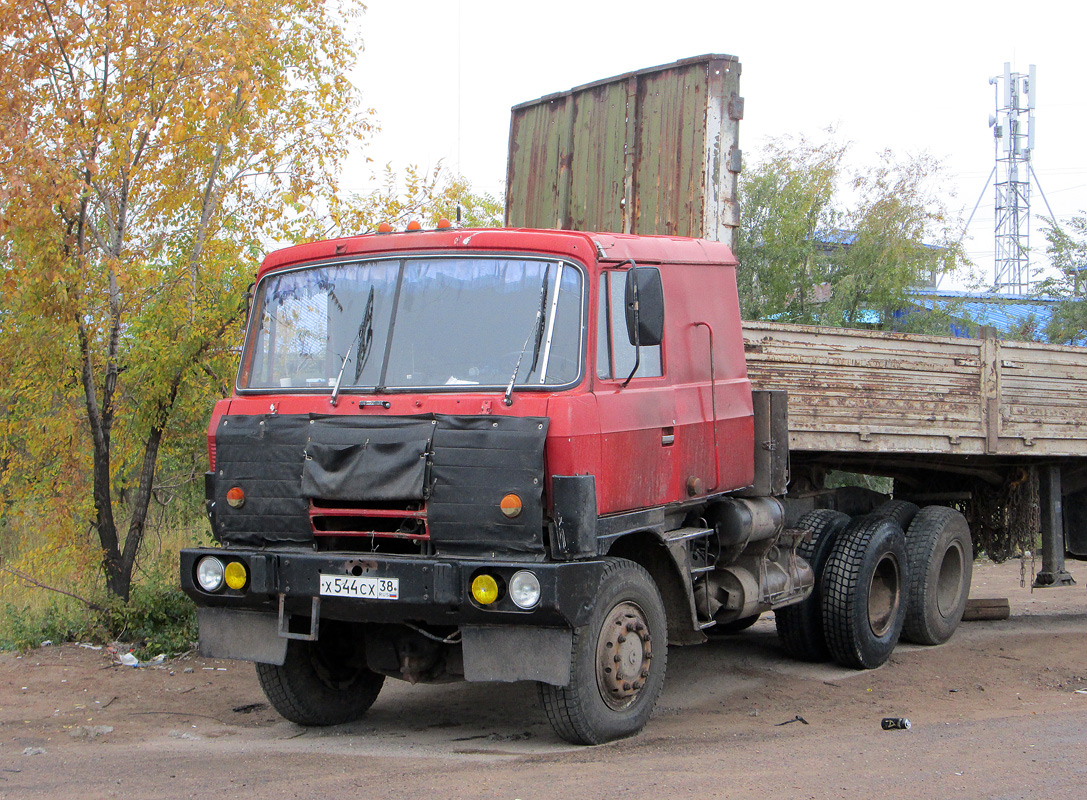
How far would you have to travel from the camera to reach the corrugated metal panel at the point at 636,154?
7457mm

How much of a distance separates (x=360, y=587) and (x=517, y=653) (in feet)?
2.60

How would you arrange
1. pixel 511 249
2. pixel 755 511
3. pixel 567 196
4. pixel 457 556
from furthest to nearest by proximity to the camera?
1. pixel 567 196
2. pixel 755 511
3. pixel 511 249
4. pixel 457 556

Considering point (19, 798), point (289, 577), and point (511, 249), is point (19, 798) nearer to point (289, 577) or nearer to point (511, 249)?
point (289, 577)

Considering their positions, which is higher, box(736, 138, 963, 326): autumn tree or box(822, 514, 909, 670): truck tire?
box(736, 138, 963, 326): autumn tree

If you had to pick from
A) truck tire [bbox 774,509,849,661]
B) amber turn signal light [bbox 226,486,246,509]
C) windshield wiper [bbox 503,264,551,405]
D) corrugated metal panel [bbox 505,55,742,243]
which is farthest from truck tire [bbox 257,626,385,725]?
corrugated metal panel [bbox 505,55,742,243]

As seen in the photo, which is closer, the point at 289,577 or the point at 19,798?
the point at 19,798

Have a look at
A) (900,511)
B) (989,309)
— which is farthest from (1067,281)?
(900,511)

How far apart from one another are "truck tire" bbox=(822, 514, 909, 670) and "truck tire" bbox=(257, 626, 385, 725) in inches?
132

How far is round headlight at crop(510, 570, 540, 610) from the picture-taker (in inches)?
193

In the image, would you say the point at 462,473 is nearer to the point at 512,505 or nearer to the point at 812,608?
the point at 512,505

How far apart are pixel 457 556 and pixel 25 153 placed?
15.5 feet

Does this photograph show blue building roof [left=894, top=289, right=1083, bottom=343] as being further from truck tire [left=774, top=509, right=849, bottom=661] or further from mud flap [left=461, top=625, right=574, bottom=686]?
mud flap [left=461, top=625, right=574, bottom=686]

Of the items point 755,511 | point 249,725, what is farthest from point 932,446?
point 249,725

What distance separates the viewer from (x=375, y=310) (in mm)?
5566
